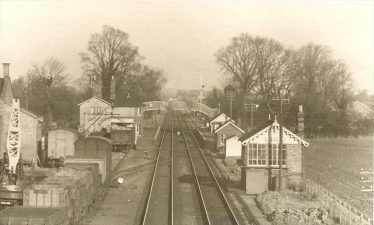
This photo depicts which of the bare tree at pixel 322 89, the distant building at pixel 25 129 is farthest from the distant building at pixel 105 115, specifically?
the bare tree at pixel 322 89

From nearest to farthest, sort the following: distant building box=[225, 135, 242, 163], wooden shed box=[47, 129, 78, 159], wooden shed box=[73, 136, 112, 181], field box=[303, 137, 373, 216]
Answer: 1. field box=[303, 137, 373, 216]
2. wooden shed box=[73, 136, 112, 181]
3. wooden shed box=[47, 129, 78, 159]
4. distant building box=[225, 135, 242, 163]

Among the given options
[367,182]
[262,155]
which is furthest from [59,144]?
[367,182]

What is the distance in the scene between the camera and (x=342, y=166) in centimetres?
4047

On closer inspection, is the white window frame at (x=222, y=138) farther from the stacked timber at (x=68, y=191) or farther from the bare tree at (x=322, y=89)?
the stacked timber at (x=68, y=191)

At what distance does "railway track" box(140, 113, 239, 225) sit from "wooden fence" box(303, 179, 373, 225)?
14.0 feet

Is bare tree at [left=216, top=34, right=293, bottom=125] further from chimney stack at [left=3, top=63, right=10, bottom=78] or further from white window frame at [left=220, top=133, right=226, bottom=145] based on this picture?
chimney stack at [left=3, top=63, right=10, bottom=78]

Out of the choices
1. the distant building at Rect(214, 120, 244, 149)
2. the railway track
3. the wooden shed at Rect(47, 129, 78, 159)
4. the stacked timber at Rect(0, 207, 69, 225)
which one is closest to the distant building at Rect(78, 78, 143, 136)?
the railway track

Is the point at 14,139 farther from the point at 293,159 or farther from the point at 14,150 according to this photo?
the point at 293,159

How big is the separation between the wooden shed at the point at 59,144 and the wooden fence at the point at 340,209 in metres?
17.9

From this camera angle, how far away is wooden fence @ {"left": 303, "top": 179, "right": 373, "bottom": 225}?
1936cm

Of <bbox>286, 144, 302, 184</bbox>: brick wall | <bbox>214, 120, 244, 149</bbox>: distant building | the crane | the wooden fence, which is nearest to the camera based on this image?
the wooden fence

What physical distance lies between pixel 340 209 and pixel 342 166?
19589 millimetres

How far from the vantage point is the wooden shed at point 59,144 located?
38625 millimetres

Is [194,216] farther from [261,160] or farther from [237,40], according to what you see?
[237,40]
